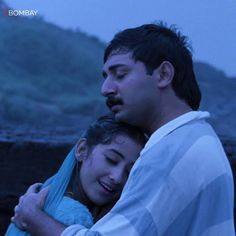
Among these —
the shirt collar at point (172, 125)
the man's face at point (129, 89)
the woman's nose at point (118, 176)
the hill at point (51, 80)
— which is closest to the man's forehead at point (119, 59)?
the man's face at point (129, 89)

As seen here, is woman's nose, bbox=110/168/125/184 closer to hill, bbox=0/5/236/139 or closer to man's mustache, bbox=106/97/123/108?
man's mustache, bbox=106/97/123/108

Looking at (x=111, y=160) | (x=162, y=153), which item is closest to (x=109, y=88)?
(x=111, y=160)

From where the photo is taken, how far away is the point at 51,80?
4.59 meters

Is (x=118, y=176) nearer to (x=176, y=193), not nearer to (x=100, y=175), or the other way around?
(x=100, y=175)

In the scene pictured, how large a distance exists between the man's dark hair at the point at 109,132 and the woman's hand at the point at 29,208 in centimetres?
27

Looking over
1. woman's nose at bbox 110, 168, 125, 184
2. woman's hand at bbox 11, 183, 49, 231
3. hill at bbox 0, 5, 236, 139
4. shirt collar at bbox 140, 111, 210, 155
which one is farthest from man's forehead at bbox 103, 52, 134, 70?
hill at bbox 0, 5, 236, 139

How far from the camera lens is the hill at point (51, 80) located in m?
4.42

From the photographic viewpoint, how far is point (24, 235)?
2129mm

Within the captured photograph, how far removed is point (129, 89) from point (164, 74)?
0.12 m

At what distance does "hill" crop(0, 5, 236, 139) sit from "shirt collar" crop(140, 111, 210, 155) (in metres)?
2.34

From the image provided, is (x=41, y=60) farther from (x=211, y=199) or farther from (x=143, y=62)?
(x=211, y=199)

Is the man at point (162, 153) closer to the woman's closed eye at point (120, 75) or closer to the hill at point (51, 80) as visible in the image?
the woman's closed eye at point (120, 75)

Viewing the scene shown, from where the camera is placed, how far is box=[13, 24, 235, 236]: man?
5.71ft

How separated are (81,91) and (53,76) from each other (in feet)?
0.83
